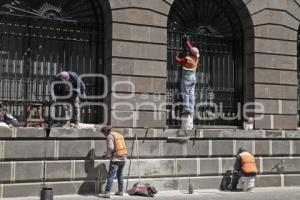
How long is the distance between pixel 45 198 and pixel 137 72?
250 inches

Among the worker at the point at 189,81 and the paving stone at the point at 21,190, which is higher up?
the worker at the point at 189,81

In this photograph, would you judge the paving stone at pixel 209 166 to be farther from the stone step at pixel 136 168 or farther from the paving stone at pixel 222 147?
the paving stone at pixel 222 147

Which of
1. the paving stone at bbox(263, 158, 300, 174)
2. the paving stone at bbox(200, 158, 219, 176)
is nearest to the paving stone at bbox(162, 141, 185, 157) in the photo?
the paving stone at bbox(200, 158, 219, 176)

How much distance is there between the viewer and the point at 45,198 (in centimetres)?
1198

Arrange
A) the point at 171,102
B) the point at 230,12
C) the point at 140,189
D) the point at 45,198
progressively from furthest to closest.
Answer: the point at 230,12, the point at 171,102, the point at 140,189, the point at 45,198

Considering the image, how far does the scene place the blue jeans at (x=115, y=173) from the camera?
15031 mm

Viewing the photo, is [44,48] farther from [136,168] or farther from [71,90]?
[136,168]

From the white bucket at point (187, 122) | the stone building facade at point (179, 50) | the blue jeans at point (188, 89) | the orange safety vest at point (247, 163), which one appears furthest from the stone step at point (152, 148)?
the blue jeans at point (188, 89)

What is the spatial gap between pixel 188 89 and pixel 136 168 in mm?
3187

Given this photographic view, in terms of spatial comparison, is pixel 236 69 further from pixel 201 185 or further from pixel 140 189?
pixel 140 189

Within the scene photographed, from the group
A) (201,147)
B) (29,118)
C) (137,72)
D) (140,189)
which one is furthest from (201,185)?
(29,118)

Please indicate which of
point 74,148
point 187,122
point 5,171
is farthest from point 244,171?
point 5,171

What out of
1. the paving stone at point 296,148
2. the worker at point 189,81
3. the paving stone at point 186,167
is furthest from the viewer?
the paving stone at point 296,148

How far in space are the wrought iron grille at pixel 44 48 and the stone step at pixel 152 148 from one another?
190cm
